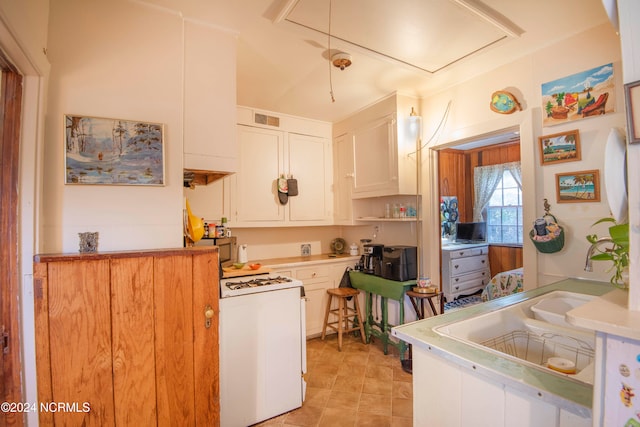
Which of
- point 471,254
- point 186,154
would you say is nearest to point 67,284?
point 186,154

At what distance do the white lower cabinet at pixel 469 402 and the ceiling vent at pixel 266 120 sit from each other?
2824 millimetres

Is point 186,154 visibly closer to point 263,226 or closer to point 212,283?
point 212,283

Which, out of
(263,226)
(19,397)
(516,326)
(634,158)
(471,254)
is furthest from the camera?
(471,254)

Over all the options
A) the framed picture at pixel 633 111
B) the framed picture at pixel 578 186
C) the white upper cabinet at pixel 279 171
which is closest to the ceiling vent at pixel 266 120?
the white upper cabinet at pixel 279 171

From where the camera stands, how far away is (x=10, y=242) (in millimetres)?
1259

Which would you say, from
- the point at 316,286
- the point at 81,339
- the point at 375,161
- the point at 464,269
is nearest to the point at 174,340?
the point at 81,339

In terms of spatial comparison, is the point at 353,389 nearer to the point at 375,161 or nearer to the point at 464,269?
the point at 375,161

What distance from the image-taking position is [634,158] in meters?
Answer: 0.66

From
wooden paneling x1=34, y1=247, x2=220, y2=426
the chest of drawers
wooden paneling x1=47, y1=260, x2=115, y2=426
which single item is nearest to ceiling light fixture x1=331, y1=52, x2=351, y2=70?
wooden paneling x1=34, y1=247, x2=220, y2=426

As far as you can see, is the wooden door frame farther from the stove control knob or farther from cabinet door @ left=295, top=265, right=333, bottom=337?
cabinet door @ left=295, top=265, right=333, bottom=337

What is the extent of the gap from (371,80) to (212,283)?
209 centimetres

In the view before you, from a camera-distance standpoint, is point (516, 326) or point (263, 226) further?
point (263, 226)

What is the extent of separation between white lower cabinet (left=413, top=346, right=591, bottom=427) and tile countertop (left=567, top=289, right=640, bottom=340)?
0.30 m

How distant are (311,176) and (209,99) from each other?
1.89 m
